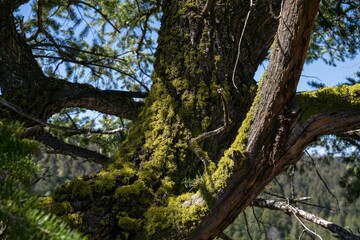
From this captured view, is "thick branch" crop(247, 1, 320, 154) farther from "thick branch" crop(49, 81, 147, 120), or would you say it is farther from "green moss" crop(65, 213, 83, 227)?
"thick branch" crop(49, 81, 147, 120)

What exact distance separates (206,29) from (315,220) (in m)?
1.29

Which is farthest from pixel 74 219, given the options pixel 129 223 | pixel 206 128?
pixel 206 128

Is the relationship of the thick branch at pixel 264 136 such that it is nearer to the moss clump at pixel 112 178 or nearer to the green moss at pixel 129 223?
the green moss at pixel 129 223

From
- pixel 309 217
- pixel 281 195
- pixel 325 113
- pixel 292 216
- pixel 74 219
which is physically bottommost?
pixel 74 219

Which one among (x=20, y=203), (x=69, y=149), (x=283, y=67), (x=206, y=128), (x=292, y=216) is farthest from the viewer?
(x=292, y=216)

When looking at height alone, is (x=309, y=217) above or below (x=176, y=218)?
above

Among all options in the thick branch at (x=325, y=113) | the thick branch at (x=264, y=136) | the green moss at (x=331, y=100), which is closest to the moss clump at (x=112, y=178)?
the thick branch at (x=264, y=136)

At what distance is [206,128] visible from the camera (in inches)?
96.1

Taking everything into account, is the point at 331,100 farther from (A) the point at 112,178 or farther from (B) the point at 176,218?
(A) the point at 112,178

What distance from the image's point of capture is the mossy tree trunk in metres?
1.98

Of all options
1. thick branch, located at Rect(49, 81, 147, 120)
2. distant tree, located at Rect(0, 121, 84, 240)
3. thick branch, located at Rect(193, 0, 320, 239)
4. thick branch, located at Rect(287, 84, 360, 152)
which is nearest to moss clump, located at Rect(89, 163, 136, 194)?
thick branch, located at Rect(193, 0, 320, 239)

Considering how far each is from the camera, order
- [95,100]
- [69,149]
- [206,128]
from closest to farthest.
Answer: [206,128]
[95,100]
[69,149]

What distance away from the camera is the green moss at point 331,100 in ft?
6.91

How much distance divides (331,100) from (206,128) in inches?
26.2
